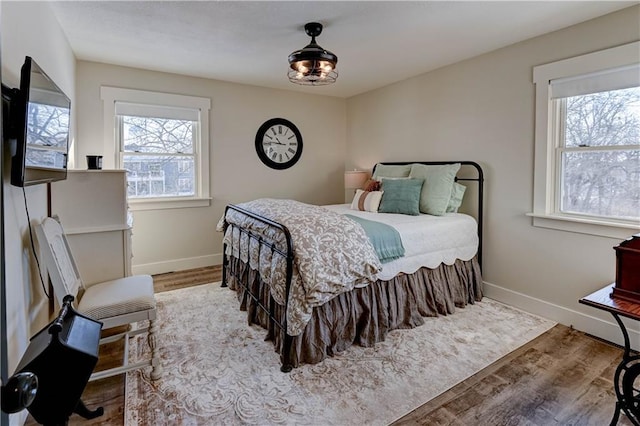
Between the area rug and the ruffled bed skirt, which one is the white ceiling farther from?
the area rug

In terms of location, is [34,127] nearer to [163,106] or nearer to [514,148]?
[163,106]

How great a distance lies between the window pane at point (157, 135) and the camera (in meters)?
3.93

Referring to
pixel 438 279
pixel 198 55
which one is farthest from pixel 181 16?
pixel 438 279

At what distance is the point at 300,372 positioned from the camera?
2148 millimetres

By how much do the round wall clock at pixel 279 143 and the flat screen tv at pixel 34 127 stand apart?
9.31 ft

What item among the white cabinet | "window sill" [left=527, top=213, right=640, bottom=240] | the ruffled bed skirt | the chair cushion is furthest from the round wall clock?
"window sill" [left=527, top=213, right=640, bottom=240]

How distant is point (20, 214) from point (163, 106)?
2.64 m

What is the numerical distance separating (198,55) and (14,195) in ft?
7.70

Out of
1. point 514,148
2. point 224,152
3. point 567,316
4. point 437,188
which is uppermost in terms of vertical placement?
point 224,152

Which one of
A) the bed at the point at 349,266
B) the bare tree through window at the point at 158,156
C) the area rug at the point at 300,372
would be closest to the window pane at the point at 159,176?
the bare tree through window at the point at 158,156

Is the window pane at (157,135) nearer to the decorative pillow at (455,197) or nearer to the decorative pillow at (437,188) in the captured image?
the decorative pillow at (437,188)

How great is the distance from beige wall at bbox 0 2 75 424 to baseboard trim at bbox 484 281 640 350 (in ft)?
11.8

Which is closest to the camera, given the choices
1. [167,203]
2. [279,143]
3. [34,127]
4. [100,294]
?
[34,127]

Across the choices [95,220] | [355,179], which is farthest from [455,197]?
[95,220]
